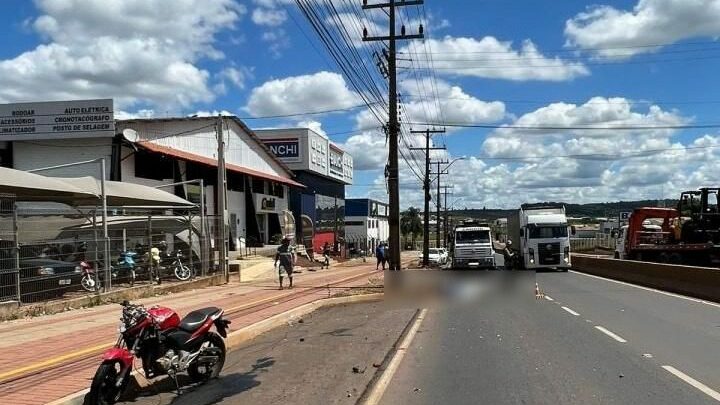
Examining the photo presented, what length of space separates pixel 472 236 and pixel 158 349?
3270cm

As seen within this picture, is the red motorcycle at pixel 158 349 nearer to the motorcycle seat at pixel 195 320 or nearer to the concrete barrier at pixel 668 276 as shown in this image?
the motorcycle seat at pixel 195 320

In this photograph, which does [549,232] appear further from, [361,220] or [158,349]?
[361,220]

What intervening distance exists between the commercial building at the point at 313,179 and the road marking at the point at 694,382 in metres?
49.2

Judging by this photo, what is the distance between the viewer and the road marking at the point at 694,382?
764 cm

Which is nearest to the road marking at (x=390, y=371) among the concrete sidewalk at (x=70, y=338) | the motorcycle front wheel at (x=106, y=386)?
the motorcycle front wheel at (x=106, y=386)

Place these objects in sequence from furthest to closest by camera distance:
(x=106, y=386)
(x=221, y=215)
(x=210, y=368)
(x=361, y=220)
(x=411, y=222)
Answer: (x=411, y=222)
(x=361, y=220)
(x=221, y=215)
(x=210, y=368)
(x=106, y=386)

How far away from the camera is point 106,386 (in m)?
7.23

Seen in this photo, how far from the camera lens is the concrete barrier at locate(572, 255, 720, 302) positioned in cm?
2002

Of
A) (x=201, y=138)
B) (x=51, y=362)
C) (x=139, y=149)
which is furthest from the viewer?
(x=201, y=138)

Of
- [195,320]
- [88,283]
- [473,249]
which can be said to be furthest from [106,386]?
[473,249]

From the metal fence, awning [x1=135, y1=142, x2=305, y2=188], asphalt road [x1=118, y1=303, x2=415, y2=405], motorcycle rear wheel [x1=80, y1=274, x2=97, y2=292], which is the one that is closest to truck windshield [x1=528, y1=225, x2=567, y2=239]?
awning [x1=135, y1=142, x2=305, y2=188]

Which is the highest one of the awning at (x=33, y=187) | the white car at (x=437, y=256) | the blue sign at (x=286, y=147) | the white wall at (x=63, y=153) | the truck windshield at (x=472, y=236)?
the blue sign at (x=286, y=147)

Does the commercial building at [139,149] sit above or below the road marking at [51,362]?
above

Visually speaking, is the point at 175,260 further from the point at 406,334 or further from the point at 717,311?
the point at 717,311
